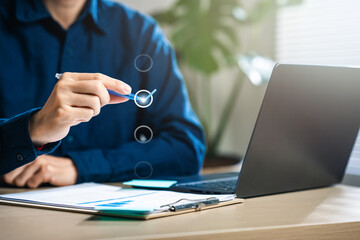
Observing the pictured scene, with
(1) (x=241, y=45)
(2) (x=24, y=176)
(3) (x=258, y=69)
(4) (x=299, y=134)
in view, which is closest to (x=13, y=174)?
(2) (x=24, y=176)

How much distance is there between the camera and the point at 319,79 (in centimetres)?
79

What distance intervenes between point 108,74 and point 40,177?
339 millimetres

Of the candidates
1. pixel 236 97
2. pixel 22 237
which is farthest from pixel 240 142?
pixel 22 237

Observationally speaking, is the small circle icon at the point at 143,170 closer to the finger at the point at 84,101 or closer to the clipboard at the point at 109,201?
the clipboard at the point at 109,201

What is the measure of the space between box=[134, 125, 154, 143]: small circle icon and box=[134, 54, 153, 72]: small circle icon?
15 centimetres

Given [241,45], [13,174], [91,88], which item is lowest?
Result: [13,174]

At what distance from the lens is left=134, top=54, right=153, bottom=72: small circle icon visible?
122 centimetres

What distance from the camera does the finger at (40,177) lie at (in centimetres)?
96

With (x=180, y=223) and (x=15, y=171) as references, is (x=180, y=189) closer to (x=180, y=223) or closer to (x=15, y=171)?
(x=180, y=223)

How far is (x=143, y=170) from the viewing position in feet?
3.70

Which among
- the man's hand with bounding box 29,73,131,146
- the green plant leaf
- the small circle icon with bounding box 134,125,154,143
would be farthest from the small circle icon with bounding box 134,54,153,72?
the green plant leaf

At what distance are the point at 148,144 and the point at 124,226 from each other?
1.87 feet

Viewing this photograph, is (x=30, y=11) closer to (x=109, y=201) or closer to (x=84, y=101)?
(x=84, y=101)

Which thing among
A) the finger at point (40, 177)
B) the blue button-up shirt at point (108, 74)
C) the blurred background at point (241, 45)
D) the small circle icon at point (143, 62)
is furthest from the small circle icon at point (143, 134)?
the blurred background at point (241, 45)
